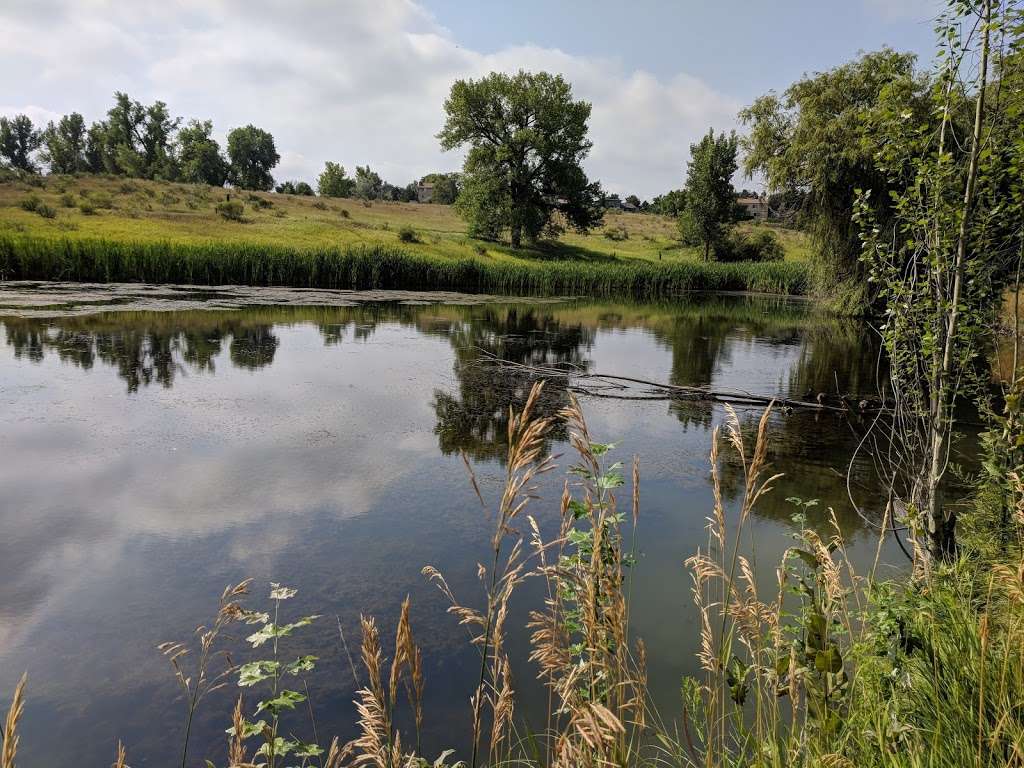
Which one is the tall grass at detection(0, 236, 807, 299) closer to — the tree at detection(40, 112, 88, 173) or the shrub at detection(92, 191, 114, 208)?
the shrub at detection(92, 191, 114, 208)

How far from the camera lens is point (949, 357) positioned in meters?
4.20

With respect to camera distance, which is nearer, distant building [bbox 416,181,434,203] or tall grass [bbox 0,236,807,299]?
tall grass [bbox 0,236,807,299]

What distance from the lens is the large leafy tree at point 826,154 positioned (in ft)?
75.5

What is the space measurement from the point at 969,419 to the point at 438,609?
10764mm

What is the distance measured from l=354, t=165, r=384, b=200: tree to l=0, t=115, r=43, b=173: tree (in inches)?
2316

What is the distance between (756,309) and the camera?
35375mm

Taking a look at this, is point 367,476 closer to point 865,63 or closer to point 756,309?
point 865,63

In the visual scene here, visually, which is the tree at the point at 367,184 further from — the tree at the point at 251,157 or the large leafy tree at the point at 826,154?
→ the large leafy tree at the point at 826,154

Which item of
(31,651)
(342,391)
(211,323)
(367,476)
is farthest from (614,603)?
(211,323)

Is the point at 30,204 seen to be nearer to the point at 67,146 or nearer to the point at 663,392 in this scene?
the point at 663,392

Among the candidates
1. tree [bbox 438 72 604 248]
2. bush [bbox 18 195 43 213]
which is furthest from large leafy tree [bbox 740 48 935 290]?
bush [bbox 18 195 43 213]

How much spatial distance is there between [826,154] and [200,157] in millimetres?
84392

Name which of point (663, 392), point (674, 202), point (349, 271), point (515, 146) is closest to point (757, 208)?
point (674, 202)

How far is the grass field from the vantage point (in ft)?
108
